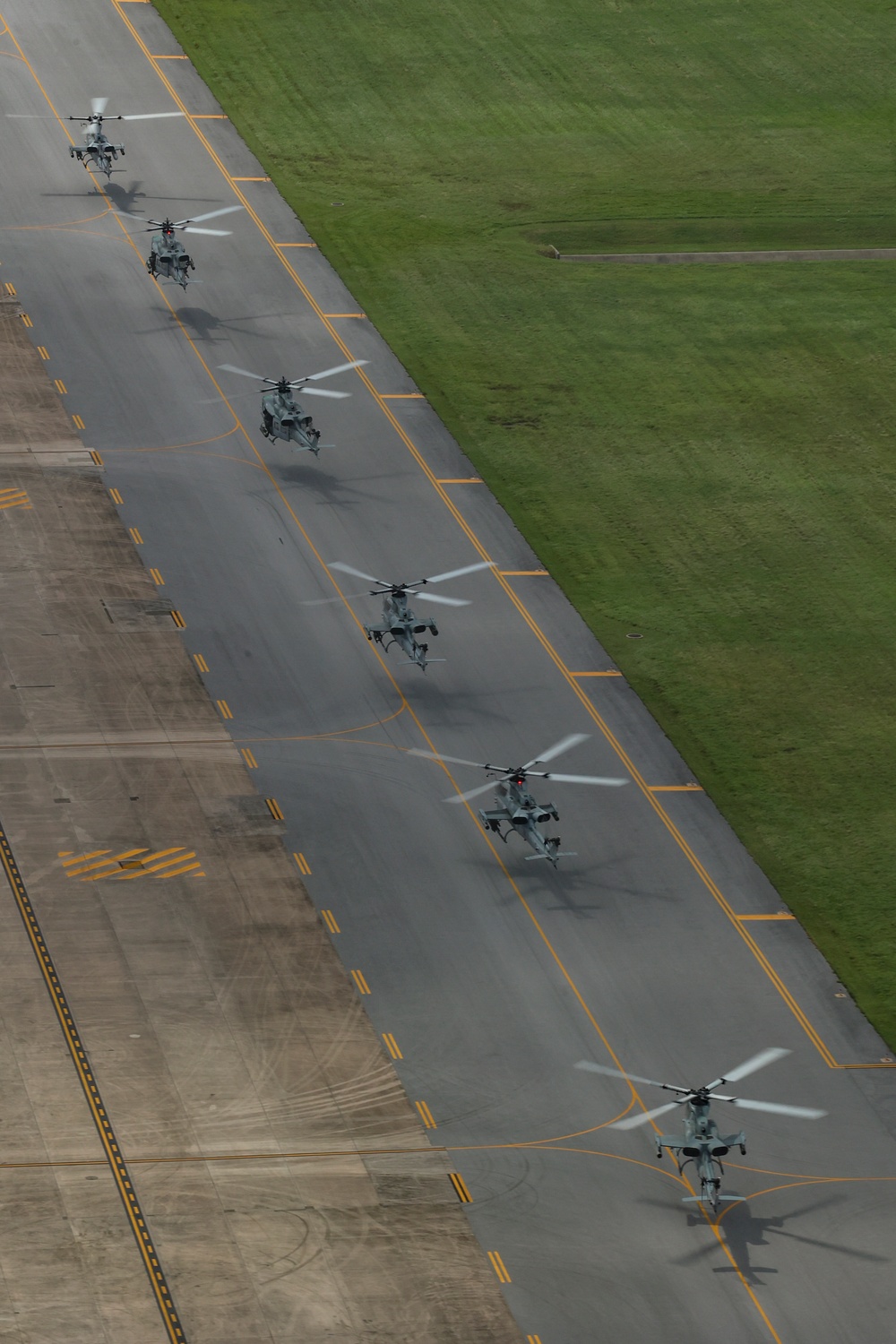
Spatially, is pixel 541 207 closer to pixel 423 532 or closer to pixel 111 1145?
pixel 423 532

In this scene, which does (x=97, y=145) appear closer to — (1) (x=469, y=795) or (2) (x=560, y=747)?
(1) (x=469, y=795)

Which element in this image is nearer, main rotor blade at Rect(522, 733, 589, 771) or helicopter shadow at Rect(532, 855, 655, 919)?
helicopter shadow at Rect(532, 855, 655, 919)

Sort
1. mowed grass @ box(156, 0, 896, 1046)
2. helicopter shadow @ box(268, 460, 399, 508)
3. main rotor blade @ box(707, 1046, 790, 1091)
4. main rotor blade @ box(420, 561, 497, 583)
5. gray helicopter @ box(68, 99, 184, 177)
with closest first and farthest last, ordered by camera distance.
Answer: main rotor blade @ box(707, 1046, 790, 1091), main rotor blade @ box(420, 561, 497, 583), mowed grass @ box(156, 0, 896, 1046), helicopter shadow @ box(268, 460, 399, 508), gray helicopter @ box(68, 99, 184, 177)

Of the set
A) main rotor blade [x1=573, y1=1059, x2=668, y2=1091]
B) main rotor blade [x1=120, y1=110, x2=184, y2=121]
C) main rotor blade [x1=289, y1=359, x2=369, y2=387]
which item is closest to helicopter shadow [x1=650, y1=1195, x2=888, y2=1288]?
main rotor blade [x1=573, y1=1059, x2=668, y2=1091]

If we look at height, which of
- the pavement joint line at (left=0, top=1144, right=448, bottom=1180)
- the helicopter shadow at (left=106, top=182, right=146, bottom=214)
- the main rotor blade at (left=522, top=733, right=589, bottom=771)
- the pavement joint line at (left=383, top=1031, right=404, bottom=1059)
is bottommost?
the pavement joint line at (left=0, top=1144, right=448, bottom=1180)

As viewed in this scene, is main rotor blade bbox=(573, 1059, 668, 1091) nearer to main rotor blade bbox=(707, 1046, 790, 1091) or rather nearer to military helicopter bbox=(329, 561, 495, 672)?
main rotor blade bbox=(707, 1046, 790, 1091)

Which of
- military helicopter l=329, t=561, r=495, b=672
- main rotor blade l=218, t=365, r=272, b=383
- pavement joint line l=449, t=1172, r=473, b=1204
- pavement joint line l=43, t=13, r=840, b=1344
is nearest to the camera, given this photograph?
pavement joint line l=449, t=1172, r=473, b=1204

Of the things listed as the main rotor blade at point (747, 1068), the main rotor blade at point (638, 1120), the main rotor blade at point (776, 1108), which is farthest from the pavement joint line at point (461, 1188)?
the main rotor blade at point (776, 1108)
